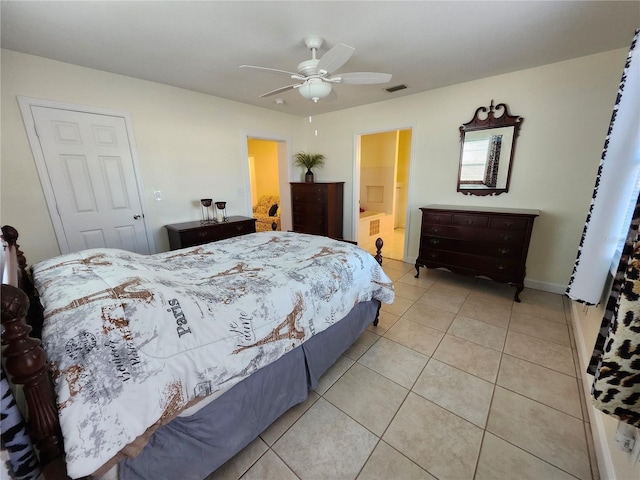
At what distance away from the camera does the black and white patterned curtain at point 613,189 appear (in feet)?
4.87

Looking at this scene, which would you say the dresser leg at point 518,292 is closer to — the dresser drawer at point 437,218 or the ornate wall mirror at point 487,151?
the dresser drawer at point 437,218

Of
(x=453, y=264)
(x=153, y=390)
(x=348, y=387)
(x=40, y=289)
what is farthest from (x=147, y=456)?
(x=453, y=264)

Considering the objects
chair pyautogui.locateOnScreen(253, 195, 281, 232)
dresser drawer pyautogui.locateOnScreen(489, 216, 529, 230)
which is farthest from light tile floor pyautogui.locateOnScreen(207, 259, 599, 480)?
chair pyautogui.locateOnScreen(253, 195, 281, 232)

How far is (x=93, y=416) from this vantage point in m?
0.80

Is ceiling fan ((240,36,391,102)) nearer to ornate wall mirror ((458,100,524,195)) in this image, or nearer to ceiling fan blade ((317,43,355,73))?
ceiling fan blade ((317,43,355,73))

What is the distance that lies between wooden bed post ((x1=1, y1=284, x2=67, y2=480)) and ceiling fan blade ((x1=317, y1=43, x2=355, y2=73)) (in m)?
1.97

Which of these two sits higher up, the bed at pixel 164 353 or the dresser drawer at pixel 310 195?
the dresser drawer at pixel 310 195

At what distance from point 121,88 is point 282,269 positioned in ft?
9.48

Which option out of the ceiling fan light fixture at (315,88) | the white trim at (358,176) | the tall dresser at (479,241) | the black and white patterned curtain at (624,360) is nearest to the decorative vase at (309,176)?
the white trim at (358,176)

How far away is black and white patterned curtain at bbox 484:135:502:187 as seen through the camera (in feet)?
9.89

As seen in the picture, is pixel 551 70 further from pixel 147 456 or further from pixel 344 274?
pixel 147 456

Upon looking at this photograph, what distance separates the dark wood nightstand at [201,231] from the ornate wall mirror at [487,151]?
3.06 meters

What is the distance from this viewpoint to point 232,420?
1226 millimetres

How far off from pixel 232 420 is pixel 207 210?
3004 mm
